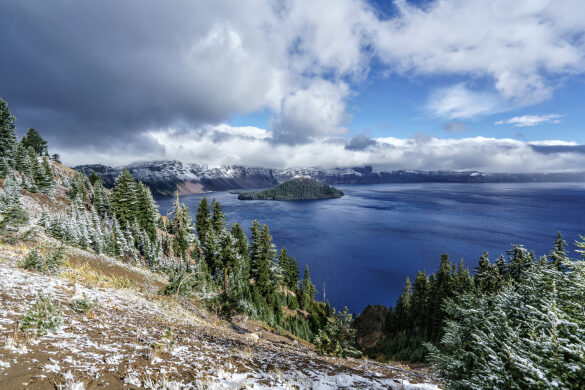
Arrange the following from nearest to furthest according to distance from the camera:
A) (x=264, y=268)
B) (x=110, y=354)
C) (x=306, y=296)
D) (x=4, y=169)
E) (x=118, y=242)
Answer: (x=110, y=354), (x=118, y=242), (x=264, y=268), (x=4, y=169), (x=306, y=296)

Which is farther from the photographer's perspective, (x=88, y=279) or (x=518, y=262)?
(x=518, y=262)

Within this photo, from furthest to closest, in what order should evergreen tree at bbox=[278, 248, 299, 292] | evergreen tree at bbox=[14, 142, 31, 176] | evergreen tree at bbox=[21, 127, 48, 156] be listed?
evergreen tree at bbox=[21, 127, 48, 156], evergreen tree at bbox=[278, 248, 299, 292], evergreen tree at bbox=[14, 142, 31, 176]

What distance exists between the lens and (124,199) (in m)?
40.9

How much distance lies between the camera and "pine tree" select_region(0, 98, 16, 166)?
145 feet

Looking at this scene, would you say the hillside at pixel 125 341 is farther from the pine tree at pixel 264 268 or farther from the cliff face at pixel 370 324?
the cliff face at pixel 370 324

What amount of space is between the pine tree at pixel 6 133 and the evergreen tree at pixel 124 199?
907 inches

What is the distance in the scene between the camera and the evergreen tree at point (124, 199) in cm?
4056

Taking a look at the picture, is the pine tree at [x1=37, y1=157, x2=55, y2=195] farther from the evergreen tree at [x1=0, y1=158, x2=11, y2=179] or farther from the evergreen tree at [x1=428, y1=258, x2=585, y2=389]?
the evergreen tree at [x1=428, y1=258, x2=585, y2=389]

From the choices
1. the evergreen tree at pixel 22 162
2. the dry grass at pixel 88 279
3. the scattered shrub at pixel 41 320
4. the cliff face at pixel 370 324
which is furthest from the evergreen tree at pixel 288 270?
the evergreen tree at pixel 22 162

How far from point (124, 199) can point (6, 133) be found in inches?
1169

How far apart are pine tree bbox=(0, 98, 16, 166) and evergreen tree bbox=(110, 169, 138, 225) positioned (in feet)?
75.6

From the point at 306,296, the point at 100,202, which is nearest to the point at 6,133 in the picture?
the point at 100,202

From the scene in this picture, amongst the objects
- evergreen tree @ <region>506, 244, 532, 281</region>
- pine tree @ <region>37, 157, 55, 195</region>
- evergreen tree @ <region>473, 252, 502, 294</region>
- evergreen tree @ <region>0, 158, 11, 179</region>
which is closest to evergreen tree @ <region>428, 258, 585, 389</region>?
evergreen tree @ <region>473, 252, 502, 294</region>

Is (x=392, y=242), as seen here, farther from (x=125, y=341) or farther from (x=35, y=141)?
(x=35, y=141)
